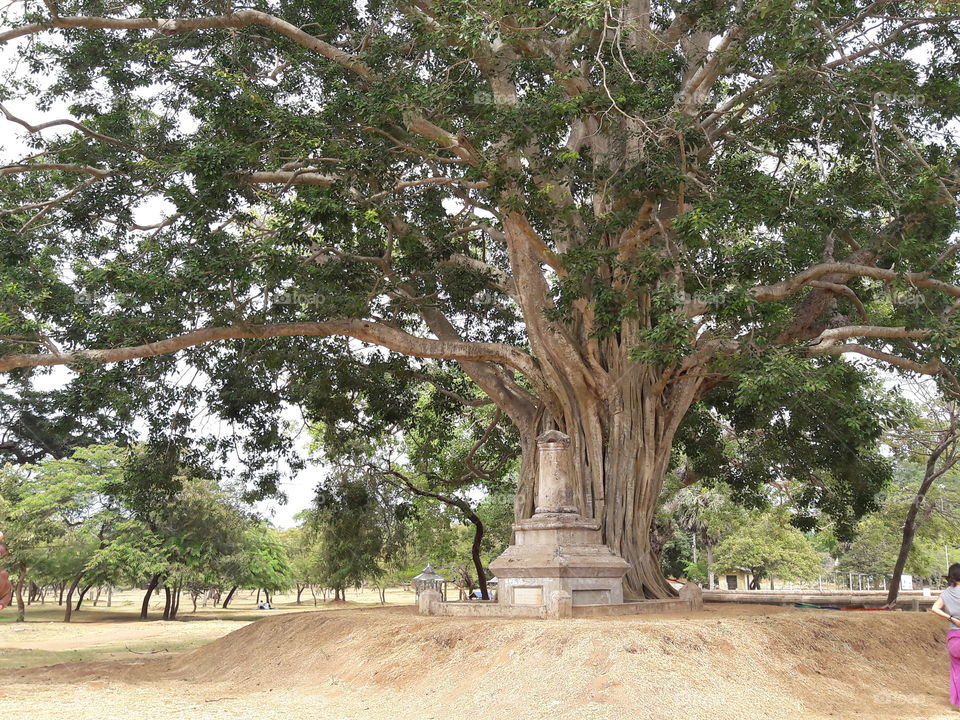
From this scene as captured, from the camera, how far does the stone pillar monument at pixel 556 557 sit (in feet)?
38.0

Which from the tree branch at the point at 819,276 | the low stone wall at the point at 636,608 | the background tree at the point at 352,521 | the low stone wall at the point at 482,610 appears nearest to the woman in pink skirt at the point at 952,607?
the low stone wall at the point at 636,608

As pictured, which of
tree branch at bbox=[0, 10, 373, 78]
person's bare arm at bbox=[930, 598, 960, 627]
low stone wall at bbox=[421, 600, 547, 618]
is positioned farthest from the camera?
tree branch at bbox=[0, 10, 373, 78]

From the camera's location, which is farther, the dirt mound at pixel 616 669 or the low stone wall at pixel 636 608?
the low stone wall at pixel 636 608

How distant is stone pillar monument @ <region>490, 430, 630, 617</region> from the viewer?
38.0ft

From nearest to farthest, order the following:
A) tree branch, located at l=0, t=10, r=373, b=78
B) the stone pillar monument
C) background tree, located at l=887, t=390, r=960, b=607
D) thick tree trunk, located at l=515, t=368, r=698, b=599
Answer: the stone pillar monument < tree branch, located at l=0, t=10, r=373, b=78 < thick tree trunk, located at l=515, t=368, r=698, b=599 < background tree, located at l=887, t=390, r=960, b=607

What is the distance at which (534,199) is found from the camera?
38.4ft

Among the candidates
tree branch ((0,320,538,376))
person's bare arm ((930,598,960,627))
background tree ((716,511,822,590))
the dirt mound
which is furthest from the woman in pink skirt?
background tree ((716,511,822,590))

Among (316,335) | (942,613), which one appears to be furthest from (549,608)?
(316,335)

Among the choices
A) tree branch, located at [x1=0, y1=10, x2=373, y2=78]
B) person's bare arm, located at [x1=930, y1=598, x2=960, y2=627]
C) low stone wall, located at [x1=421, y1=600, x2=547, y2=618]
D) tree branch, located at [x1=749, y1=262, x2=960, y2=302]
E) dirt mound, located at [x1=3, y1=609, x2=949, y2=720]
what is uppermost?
tree branch, located at [x1=0, y1=10, x2=373, y2=78]

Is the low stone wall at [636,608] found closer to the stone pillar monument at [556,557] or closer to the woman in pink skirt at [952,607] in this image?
the stone pillar monument at [556,557]

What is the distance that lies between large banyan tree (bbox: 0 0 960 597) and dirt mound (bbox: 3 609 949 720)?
2993mm

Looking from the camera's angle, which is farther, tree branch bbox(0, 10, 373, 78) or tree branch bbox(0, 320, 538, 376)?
tree branch bbox(0, 10, 373, 78)

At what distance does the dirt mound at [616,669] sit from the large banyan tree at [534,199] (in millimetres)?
2993

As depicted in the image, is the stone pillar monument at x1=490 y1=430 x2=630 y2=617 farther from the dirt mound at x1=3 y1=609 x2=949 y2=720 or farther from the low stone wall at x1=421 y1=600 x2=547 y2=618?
the dirt mound at x1=3 y1=609 x2=949 y2=720
